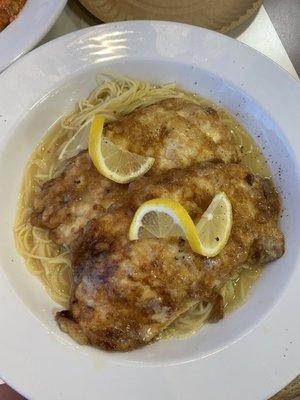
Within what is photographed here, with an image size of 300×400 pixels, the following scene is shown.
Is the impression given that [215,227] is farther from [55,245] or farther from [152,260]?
[55,245]

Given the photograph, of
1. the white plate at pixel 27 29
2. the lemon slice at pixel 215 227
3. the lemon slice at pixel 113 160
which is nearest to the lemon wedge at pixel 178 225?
the lemon slice at pixel 215 227

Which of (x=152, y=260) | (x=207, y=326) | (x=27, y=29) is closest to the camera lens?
(x=152, y=260)

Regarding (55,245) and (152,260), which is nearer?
(152,260)

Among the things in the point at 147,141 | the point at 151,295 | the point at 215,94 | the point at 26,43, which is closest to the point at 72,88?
the point at 26,43

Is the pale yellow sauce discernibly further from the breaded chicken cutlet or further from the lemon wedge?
the lemon wedge

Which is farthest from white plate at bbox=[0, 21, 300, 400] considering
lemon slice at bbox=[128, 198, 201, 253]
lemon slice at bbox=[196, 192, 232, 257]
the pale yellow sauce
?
lemon slice at bbox=[128, 198, 201, 253]

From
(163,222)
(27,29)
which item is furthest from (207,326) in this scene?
(27,29)
